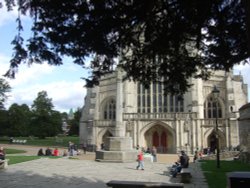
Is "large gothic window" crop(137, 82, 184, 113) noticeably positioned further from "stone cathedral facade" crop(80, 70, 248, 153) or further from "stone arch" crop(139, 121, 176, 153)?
"stone arch" crop(139, 121, 176, 153)

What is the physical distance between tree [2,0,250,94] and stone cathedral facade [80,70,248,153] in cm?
3222

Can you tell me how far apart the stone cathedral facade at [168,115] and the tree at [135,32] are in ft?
106

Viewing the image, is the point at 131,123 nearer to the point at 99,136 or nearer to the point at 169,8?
the point at 99,136

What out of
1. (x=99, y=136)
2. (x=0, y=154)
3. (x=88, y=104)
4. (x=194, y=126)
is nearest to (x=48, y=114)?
(x=88, y=104)

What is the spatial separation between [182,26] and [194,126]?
123 feet

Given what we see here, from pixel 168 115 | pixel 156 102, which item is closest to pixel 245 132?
pixel 168 115

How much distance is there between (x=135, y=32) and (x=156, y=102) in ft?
130

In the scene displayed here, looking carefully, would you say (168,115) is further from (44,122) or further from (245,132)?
(44,122)

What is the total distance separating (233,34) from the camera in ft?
30.6

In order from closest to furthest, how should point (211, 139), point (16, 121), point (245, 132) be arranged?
point (245, 132) → point (211, 139) → point (16, 121)

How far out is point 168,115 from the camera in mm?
46188

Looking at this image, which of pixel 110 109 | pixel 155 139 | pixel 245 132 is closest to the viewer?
pixel 245 132

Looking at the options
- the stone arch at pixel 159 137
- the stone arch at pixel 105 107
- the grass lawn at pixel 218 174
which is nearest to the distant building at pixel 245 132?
the grass lawn at pixel 218 174

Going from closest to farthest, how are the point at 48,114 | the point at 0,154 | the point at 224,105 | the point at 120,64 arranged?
the point at 120,64
the point at 0,154
the point at 224,105
the point at 48,114
